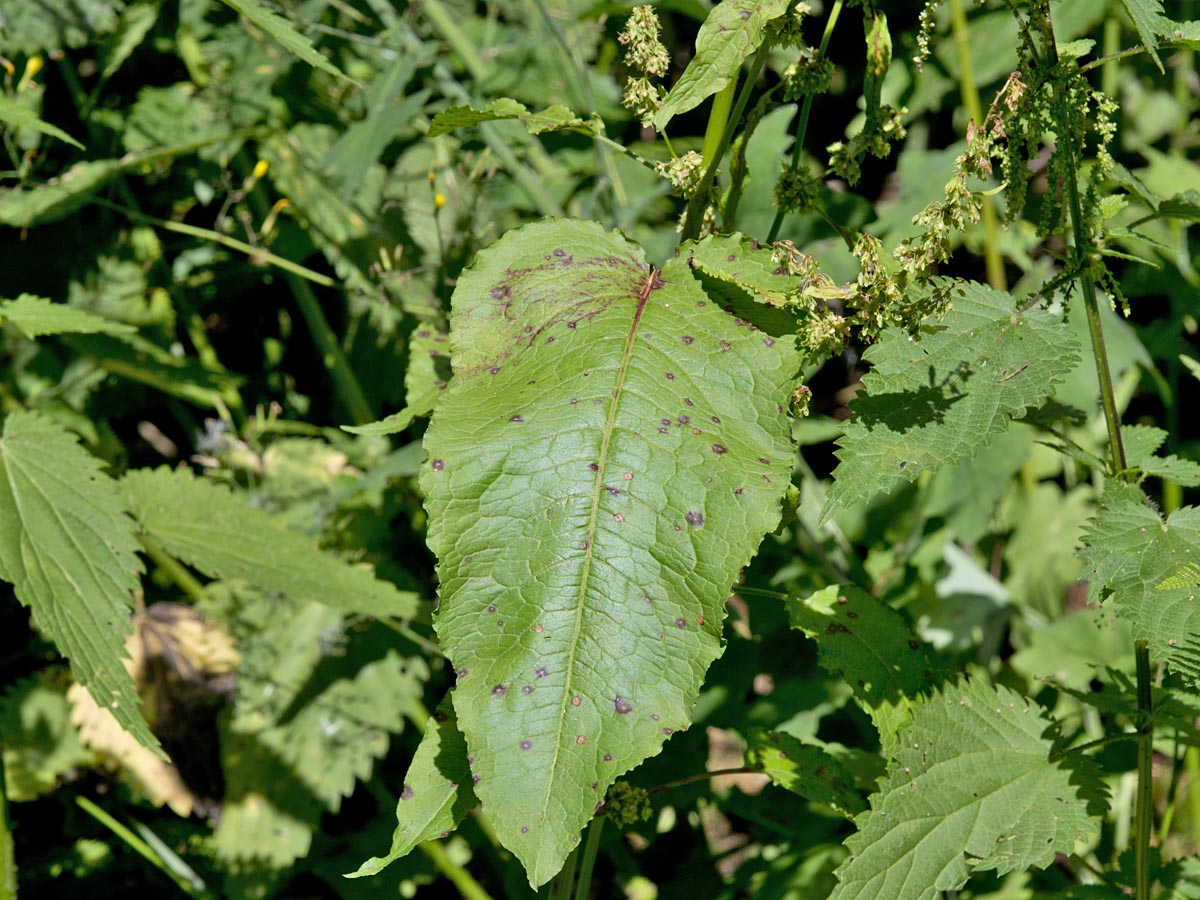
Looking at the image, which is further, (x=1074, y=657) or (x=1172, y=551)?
(x=1074, y=657)

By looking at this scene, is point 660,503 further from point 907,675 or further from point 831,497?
point 907,675

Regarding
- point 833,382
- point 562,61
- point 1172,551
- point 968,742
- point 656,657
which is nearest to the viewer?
point 656,657

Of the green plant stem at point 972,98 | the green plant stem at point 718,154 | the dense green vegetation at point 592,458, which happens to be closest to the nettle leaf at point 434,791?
the dense green vegetation at point 592,458

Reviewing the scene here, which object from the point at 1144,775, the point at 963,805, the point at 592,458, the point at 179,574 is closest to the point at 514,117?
the point at 592,458

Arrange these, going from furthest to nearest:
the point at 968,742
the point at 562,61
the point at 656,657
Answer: the point at 562,61 → the point at 968,742 → the point at 656,657

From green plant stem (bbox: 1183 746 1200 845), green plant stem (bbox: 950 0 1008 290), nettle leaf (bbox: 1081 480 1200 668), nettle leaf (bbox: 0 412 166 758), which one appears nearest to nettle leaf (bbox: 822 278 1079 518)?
nettle leaf (bbox: 1081 480 1200 668)

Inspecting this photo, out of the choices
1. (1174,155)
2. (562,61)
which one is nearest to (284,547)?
(562,61)

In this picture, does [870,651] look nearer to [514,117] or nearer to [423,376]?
[423,376]
